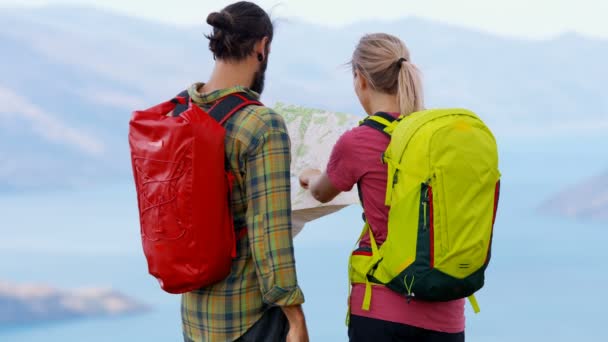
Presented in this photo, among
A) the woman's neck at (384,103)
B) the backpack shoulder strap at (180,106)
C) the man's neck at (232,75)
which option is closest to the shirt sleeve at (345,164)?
the woman's neck at (384,103)

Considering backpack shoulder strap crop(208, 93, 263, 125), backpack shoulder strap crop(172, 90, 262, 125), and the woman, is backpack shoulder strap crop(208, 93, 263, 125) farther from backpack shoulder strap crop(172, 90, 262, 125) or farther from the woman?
the woman

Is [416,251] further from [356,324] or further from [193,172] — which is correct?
[193,172]

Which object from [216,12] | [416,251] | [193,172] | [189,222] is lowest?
[416,251]

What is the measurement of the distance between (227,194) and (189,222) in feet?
0.41

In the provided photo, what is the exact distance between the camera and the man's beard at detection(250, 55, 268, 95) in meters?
2.19

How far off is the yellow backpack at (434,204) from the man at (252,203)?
11.8 inches

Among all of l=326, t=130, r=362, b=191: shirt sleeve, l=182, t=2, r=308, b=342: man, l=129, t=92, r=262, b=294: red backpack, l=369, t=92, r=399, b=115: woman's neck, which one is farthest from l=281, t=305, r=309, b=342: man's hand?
l=369, t=92, r=399, b=115: woman's neck

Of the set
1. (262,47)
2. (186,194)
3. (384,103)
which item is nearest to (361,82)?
(384,103)

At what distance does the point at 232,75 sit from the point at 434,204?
0.64 metres

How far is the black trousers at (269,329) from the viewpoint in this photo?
7.12ft

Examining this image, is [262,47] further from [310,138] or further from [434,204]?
[434,204]

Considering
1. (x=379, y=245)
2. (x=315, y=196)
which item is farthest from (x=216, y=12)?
(x=379, y=245)

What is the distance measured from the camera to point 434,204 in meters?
2.21

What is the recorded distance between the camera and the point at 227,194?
6.89 ft
